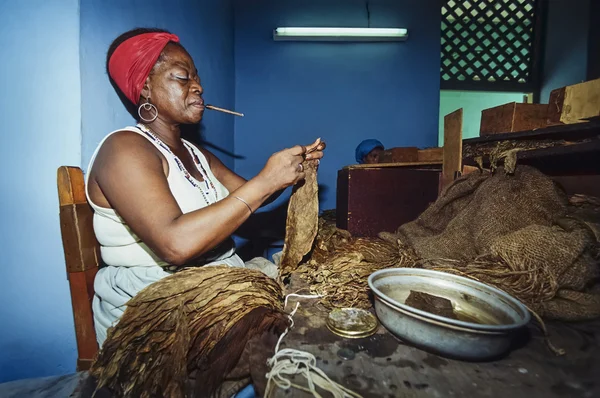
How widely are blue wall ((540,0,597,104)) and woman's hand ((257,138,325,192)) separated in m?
4.64

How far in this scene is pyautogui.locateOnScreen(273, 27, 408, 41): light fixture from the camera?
3.01 meters

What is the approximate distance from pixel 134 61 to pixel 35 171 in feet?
2.06

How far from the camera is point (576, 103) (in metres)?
1.15

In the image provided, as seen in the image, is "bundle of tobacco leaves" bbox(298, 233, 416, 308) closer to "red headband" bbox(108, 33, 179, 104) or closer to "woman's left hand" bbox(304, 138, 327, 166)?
"woman's left hand" bbox(304, 138, 327, 166)

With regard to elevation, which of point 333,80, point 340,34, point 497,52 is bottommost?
point 333,80

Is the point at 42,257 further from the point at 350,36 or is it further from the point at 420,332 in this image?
the point at 350,36

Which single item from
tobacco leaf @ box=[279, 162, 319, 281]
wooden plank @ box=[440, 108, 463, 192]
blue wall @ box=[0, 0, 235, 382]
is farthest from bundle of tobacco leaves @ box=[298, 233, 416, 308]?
blue wall @ box=[0, 0, 235, 382]

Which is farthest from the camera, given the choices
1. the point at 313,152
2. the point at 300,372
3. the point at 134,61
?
the point at 313,152

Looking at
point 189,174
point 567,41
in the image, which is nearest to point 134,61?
point 189,174

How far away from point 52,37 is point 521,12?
561 cm

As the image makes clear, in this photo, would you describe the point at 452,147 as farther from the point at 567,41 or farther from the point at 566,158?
the point at 567,41

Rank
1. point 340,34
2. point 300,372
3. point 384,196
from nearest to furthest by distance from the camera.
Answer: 1. point 300,372
2. point 384,196
3. point 340,34

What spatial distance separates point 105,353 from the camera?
0.91m

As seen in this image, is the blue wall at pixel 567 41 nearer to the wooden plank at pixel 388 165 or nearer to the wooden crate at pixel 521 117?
the wooden plank at pixel 388 165
